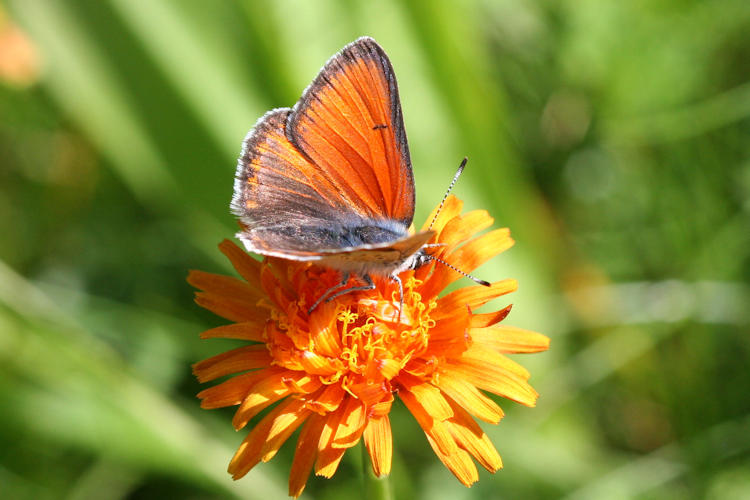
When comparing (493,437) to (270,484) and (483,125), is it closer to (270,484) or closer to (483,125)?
(270,484)

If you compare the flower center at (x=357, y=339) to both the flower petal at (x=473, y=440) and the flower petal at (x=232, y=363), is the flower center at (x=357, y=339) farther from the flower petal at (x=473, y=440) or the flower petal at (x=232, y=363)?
the flower petal at (x=473, y=440)

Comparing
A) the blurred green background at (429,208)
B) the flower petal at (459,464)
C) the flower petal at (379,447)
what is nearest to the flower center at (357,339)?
the flower petal at (379,447)

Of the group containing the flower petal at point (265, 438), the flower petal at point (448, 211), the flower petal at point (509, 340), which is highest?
the flower petal at point (448, 211)

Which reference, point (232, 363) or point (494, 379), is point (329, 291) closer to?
point (232, 363)

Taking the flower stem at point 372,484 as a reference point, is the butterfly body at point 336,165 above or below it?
above

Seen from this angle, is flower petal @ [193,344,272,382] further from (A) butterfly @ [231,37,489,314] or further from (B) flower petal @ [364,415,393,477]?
(B) flower petal @ [364,415,393,477]

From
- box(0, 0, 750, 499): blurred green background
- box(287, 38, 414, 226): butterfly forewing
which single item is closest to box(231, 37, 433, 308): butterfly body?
box(287, 38, 414, 226): butterfly forewing

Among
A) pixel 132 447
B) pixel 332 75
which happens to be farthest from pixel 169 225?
pixel 332 75
